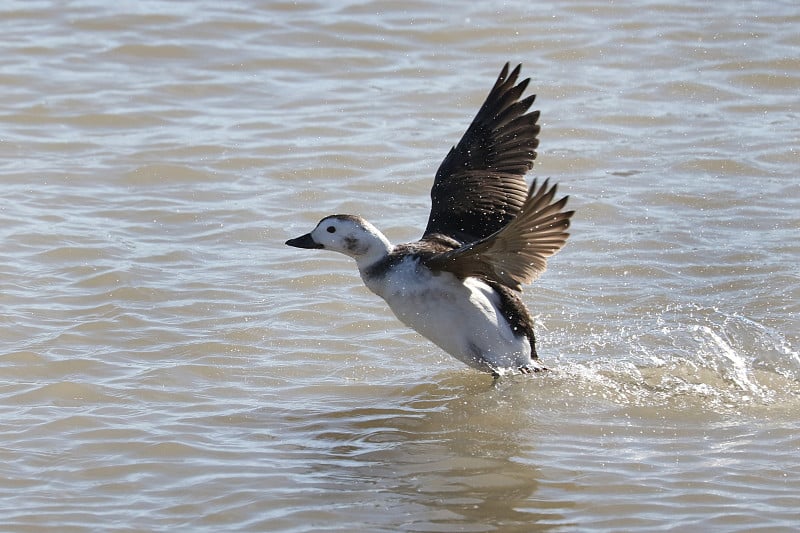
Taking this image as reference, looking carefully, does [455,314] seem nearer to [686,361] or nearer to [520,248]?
[520,248]

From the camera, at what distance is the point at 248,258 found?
319 inches

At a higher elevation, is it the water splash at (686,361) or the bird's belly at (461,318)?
the bird's belly at (461,318)

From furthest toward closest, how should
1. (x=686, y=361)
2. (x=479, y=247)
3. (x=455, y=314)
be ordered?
(x=686, y=361)
(x=455, y=314)
(x=479, y=247)

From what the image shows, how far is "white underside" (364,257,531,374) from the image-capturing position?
6.31 metres

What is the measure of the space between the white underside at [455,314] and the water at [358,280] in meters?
0.20

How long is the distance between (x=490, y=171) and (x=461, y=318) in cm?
98

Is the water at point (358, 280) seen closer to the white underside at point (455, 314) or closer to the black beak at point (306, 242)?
the white underside at point (455, 314)

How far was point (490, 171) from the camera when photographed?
23.0 feet

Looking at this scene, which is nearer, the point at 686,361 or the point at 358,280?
the point at 686,361

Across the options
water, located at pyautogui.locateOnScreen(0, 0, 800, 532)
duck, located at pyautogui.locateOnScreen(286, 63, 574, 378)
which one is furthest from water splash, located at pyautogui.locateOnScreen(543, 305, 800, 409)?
duck, located at pyautogui.locateOnScreen(286, 63, 574, 378)

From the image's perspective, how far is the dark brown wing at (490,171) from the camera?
6.92 meters

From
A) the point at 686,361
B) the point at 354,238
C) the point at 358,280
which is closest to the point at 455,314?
the point at 354,238

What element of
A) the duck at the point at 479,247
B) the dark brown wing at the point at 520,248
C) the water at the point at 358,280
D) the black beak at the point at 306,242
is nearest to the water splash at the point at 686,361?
the water at the point at 358,280

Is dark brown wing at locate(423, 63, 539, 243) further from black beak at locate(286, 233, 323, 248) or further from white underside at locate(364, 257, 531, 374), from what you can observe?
black beak at locate(286, 233, 323, 248)
